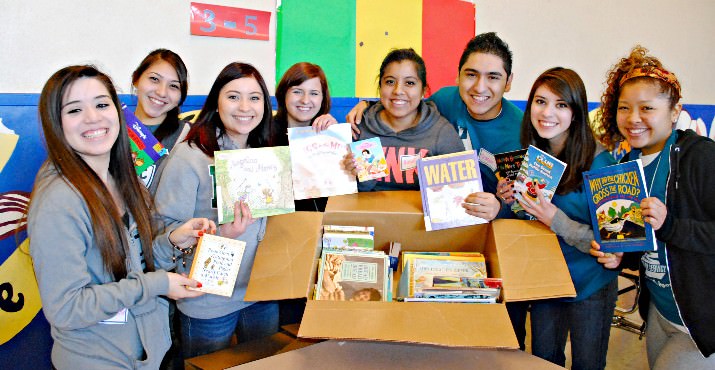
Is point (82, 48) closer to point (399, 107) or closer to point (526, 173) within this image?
point (399, 107)

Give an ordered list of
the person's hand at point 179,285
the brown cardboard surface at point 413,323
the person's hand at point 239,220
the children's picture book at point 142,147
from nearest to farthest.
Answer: the brown cardboard surface at point 413,323, the person's hand at point 179,285, the person's hand at point 239,220, the children's picture book at point 142,147

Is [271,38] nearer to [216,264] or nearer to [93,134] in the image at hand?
[93,134]

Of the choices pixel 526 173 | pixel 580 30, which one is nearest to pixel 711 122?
pixel 580 30

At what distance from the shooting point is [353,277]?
1.72m

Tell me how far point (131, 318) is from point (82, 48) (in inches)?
89.3

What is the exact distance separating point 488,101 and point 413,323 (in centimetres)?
130

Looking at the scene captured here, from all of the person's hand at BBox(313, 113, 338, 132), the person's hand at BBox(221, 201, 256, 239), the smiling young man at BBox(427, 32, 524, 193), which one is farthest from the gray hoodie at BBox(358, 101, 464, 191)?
the person's hand at BBox(221, 201, 256, 239)

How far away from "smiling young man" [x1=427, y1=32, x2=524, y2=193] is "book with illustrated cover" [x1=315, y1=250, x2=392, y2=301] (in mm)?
732

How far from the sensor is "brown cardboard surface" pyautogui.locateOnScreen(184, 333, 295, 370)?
171cm

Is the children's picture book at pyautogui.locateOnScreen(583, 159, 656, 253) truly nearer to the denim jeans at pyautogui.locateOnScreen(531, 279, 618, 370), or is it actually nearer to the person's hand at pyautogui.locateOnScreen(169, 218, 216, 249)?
the denim jeans at pyautogui.locateOnScreen(531, 279, 618, 370)

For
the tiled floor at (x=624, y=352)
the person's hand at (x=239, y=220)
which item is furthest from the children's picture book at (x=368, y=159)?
the tiled floor at (x=624, y=352)

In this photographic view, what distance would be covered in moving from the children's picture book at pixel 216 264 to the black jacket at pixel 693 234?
1.44 m

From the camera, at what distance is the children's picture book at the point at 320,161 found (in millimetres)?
1981

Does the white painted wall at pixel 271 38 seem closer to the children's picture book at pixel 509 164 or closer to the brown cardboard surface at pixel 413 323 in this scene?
the children's picture book at pixel 509 164
